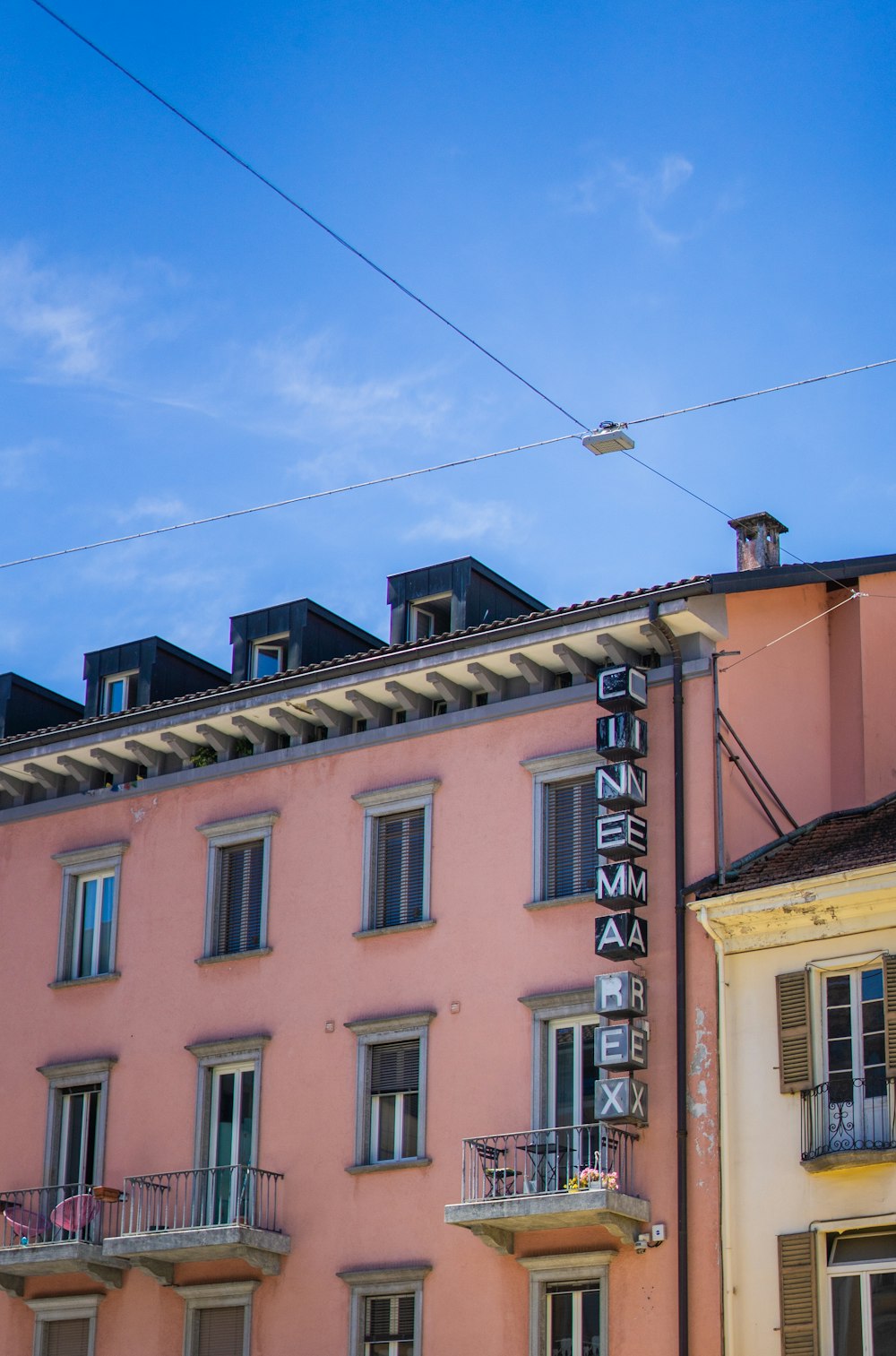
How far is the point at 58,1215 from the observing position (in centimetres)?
3059

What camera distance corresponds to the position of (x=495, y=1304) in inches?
1083

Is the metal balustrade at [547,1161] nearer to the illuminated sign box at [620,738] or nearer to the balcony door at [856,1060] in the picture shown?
the balcony door at [856,1060]

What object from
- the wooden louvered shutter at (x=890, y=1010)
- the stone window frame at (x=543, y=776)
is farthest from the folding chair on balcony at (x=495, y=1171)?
the wooden louvered shutter at (x=890, y=1010)

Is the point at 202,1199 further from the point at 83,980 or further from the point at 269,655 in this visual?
the point at 269,655

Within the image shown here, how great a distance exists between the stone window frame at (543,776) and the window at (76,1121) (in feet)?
24.3

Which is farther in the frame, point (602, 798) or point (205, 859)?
point (205, 859)

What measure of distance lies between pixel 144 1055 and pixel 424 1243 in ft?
19.0

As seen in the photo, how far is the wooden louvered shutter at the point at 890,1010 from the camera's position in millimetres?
25094

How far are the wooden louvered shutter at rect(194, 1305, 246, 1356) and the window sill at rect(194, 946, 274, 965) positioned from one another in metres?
4.86

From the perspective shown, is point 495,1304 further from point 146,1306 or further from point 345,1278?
point 146,1306

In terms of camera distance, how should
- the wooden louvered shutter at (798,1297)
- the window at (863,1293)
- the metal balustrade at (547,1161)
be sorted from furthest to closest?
the metal balustrade at (547,1161) < the wooden louvered shutter at (798,1297) < the window at (863,1293)

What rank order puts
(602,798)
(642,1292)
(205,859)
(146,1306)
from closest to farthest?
(642,1292)
(602,798)
(146,1306)
(205,859)

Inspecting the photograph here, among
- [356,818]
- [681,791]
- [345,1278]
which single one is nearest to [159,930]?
[356,818]

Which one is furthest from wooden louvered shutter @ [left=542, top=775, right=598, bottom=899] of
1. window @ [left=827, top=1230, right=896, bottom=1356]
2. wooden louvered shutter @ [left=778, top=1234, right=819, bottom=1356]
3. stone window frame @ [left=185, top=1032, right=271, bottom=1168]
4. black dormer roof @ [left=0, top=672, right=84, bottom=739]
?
black dormer roof @ [left=0, top=672, right=84, bottom=739]
